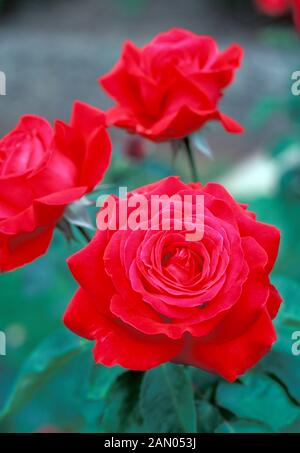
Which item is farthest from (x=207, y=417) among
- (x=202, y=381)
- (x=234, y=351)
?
(x=234, y=351)

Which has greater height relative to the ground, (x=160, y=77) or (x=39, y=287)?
(x=160, y=77)

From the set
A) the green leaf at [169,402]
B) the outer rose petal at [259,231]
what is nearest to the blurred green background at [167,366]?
the green leaf at [169,402]

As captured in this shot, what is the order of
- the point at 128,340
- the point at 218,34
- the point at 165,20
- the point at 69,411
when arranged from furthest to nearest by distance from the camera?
the point at 165,20, the point at 218,34, the point at 69,411, the point at 128,340

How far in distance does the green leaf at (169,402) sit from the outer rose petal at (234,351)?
0.25 ft

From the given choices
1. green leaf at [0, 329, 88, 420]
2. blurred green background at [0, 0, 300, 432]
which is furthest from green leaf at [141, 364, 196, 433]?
green leaf at [0, 329, 88, 420]

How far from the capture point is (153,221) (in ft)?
→ 1.64

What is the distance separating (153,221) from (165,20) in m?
4.33

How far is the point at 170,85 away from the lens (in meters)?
0.67

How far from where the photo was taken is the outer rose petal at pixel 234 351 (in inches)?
19.8

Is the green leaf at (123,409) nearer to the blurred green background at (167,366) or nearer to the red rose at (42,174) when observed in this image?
the blurred green background at (167,366)

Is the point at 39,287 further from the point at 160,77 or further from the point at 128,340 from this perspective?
the point at 128,340

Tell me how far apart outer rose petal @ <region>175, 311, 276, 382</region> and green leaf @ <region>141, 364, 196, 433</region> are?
0.25ft

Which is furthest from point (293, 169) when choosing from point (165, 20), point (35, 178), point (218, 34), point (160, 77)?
point (165, 20)
